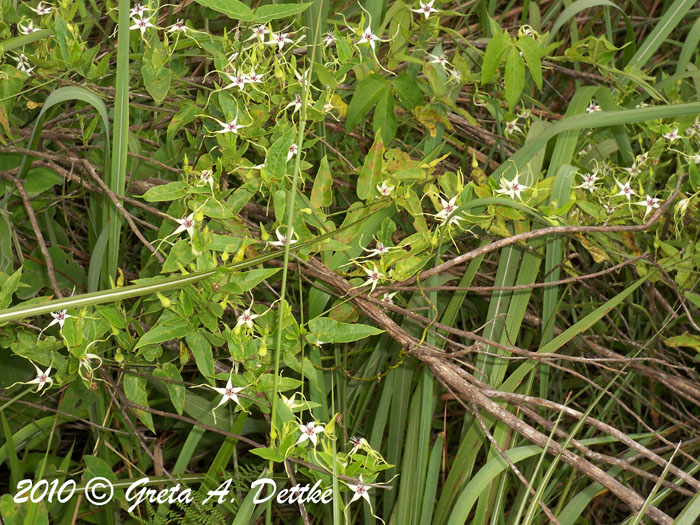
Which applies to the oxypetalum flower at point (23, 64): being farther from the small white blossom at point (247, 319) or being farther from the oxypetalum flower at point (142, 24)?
the small white blossom at point (247, 319)

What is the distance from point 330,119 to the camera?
1315 millimetres

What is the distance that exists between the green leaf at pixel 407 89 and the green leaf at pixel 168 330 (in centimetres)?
55

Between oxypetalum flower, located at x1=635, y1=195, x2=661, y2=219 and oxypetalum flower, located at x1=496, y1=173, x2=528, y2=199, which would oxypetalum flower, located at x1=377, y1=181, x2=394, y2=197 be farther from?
oxypetalum flower, located at x1=635, y1=195, x2=661, y2=219

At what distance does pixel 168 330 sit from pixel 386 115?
0.52 m

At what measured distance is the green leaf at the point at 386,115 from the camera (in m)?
1.10

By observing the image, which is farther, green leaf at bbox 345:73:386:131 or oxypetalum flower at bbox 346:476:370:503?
green leaf at bbox 345:73:386:131

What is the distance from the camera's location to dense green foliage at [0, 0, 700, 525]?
0.86 m

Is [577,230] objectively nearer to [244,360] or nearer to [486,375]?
[486,375]

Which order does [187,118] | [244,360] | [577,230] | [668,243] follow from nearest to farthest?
[244,360] → [577,230] → [187,118] → [668,243]

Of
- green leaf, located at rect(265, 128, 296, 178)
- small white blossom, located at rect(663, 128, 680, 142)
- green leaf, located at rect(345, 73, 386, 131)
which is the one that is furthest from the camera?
small white blossom, located at rect(663, 128, 680, 142)

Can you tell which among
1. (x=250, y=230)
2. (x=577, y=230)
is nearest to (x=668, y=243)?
(x=577, y=230)

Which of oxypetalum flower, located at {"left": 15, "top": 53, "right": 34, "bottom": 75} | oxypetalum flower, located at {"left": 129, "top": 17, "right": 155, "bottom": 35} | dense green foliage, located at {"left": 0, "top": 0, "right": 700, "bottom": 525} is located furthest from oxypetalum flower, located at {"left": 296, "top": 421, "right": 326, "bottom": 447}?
oxypetalum flower, located at {"left": 15, "top": 53, "right": 34, "bottom": 75}

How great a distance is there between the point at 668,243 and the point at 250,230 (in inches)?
29.9

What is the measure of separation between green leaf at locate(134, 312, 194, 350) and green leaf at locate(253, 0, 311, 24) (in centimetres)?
44
